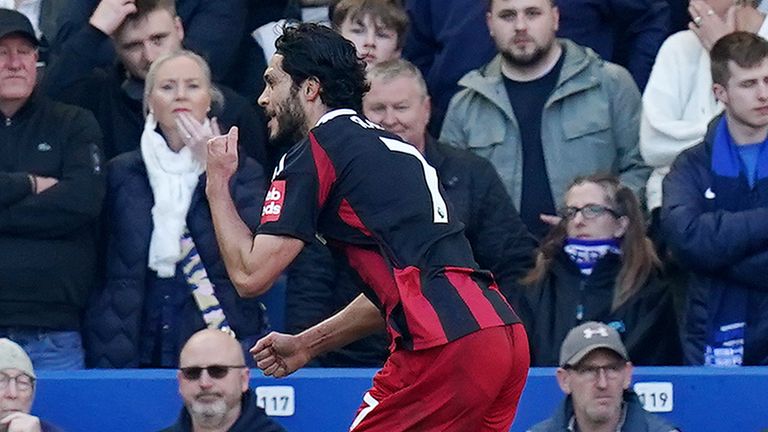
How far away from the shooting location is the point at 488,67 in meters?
8.52

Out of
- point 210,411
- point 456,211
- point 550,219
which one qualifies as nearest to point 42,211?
point 210,411

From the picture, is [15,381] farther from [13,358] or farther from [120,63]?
[120,63]

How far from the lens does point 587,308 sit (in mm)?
7660

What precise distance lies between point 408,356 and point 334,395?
2.10 metres

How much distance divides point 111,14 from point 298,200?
329 centimetres

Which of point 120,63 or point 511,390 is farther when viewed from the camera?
point 120,63

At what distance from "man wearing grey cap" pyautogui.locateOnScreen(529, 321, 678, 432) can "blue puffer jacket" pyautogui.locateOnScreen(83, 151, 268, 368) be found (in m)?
1.49

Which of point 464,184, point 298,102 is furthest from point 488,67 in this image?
point 298,102

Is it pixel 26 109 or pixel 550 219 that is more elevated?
pixel 26 109

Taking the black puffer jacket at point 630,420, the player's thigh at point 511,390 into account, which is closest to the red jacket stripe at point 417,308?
the player's thigh at point 511,390

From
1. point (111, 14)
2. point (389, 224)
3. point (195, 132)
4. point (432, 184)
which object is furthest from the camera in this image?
point (111, 14)

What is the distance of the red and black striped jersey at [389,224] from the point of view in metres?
5.47

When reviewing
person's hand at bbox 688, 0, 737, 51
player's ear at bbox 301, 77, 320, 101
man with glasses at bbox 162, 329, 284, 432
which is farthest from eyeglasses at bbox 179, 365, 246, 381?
person's hand at bbox 688, 0, 737, 51

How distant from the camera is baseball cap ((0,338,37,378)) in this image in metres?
7.19
